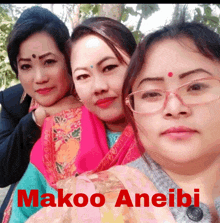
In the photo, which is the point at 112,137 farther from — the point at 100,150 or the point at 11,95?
the point at 11,95

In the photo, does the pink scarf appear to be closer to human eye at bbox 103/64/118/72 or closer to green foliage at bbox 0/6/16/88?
human eye at bbox 103/64/118/72

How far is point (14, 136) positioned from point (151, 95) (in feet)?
2.77

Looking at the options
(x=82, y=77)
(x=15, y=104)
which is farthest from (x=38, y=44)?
(x=15, y=104)

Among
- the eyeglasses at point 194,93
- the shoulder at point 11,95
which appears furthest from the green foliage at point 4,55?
the eyeglasses at point 194,93

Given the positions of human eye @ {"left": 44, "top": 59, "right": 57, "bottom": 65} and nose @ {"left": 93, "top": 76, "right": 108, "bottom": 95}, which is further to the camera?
human eye @ {"left": 44, "top": 59, "right": 57, "bottom": 65}

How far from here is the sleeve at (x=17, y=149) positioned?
4.57 ft

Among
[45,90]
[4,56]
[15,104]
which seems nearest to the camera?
[45,90]

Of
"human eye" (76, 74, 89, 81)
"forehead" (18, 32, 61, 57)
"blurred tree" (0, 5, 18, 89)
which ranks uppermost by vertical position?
"blurred tree" (0, 5, 18, 89)

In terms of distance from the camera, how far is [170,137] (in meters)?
0.82

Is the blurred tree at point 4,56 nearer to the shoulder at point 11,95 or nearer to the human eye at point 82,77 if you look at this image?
the shoulder at point 11,95

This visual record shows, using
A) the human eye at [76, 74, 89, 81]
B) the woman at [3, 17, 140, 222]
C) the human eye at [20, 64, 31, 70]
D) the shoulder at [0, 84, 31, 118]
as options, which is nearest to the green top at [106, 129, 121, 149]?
the woman at [3, 17, 140, 222]

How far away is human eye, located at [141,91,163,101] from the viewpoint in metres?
0.85

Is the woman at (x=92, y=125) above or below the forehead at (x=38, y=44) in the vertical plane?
below

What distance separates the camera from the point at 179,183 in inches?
35.5
